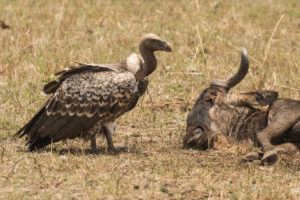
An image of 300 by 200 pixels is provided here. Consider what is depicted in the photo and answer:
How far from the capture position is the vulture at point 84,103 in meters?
6.96

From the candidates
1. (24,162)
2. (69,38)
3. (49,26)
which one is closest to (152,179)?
(24,162)

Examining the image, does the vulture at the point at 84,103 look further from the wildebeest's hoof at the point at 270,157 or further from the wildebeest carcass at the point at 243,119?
the wildebeest's hoof at the point at 270,157

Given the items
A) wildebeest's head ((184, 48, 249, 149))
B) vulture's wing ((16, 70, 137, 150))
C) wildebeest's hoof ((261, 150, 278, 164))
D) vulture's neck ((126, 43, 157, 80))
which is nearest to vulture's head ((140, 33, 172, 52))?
vulture's neck ((126, 43, 157, 80))

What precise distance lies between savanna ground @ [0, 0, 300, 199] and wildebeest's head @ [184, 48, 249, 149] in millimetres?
234

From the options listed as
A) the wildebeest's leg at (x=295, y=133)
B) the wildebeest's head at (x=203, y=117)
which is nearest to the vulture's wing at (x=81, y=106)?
the wildebeest's head at (x=203, y=117)

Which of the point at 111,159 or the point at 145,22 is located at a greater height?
the point at 145,22

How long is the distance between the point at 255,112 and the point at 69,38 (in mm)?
5177

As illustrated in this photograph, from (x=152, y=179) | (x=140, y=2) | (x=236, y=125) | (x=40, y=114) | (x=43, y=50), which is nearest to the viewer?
(x=152, y=179)

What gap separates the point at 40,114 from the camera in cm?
716

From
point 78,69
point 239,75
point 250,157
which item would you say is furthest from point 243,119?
point 78,69

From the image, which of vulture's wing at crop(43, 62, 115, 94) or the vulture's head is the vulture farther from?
the vulture's head

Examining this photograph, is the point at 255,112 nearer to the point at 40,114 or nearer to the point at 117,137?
the point at 117,137

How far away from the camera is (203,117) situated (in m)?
7.68

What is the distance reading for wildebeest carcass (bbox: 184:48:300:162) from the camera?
743 cm
